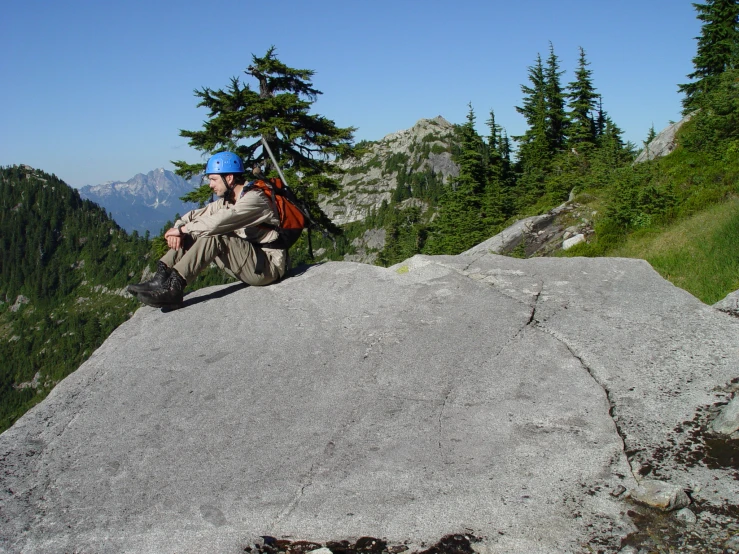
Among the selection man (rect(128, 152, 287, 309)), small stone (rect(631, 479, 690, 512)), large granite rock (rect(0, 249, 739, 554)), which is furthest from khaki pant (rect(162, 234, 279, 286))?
small stone (rect(631, 479, 690, 512))

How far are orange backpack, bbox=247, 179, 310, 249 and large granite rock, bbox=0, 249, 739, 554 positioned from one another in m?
1.20

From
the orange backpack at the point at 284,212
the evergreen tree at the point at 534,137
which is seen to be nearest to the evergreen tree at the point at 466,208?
the evergreen tree at the point at 534,137

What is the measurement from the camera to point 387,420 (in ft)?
14.8

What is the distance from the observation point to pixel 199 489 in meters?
3.78

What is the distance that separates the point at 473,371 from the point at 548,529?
203cm

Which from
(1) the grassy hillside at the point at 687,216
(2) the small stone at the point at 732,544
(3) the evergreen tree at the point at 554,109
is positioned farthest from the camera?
(3) the evergreen tree at the point at 554,109

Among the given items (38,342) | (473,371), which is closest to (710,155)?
(473,371)

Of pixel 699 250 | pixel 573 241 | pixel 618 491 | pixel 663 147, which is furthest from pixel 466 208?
pixel 618 491

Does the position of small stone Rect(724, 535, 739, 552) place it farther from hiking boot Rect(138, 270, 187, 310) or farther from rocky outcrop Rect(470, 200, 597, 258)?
rocky outcrop Rect(470, 200, 597, 258)

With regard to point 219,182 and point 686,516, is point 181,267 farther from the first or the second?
point 686,516

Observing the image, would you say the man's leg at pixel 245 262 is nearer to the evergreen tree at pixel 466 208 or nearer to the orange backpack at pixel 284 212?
the orange backpack at pixel 284 212

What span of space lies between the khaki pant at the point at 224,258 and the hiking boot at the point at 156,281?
0.10 meters

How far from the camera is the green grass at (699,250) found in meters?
7.89

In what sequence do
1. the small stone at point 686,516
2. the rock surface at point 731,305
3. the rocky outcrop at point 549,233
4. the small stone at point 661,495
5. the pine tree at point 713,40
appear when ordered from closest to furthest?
the small stone at point 686,516 < the small stone at point 661,495 < the rock surface at point 731,305 < the rocky outcrop at point 549,233 < the pine tree at point 713,40
